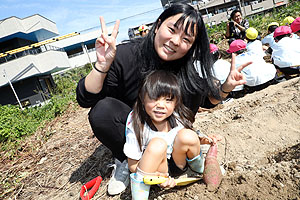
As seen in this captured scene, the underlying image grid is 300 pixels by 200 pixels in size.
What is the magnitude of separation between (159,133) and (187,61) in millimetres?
565

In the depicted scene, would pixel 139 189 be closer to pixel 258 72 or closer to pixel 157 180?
pixel 157 180

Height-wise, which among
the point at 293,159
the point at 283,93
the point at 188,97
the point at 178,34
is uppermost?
the point at 178,34

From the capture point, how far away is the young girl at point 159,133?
1.34 m

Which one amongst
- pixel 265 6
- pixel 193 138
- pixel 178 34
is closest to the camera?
pixel 193 138

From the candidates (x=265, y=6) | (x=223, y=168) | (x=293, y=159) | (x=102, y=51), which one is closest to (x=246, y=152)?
→ (x=223, y=168)

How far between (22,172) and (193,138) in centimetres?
209

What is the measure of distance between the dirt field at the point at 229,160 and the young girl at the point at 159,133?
8.5 inches

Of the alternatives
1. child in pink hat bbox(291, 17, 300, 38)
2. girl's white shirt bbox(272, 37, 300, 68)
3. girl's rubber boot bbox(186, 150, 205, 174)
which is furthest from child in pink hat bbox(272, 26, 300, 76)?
girl's rubber boot bbox(186, 150, 205, 174)

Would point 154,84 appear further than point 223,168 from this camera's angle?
No

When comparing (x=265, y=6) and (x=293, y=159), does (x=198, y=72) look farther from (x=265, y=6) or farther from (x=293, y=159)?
(x=265, y=6)

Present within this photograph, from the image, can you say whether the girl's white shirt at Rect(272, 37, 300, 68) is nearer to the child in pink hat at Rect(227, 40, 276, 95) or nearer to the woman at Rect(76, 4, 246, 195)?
the child in pink hat at Rect(227, 40, 276, 95)

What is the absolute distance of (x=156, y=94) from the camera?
1.41 meters

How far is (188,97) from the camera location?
1.70m

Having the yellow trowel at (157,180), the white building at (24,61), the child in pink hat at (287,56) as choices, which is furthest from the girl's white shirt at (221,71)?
the white building at (24,61)
